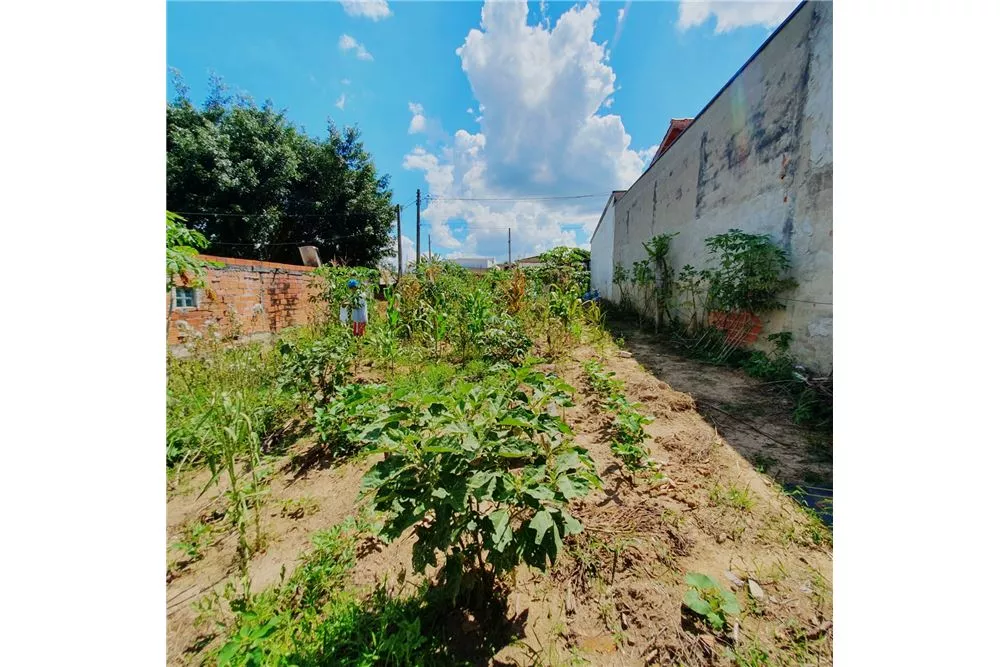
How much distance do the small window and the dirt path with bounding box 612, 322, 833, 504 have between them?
689 cm

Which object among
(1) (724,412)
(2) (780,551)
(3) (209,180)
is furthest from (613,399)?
(3) (209,180)

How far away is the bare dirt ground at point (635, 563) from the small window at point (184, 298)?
160 inches

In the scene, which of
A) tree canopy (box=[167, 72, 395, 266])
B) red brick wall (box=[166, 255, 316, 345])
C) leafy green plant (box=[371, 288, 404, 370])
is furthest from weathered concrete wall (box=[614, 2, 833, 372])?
tree canopy (box=[167, 72, 395, 266])

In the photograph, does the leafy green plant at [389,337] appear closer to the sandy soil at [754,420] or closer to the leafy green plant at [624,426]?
the leafy green plant at [624,426]

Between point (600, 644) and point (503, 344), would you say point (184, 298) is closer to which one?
point (503, 344)

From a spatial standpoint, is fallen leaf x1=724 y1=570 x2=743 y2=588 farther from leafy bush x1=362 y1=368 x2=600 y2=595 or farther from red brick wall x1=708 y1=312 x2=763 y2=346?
red brick wall x1=708 y1=312 x2=763 y2=346

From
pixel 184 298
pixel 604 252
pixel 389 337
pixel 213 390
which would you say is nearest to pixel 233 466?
pixel 213 390

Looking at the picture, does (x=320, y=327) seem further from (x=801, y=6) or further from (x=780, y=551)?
(x=801, y=6)

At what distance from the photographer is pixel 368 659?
3.71ft

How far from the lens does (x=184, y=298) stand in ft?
17.4

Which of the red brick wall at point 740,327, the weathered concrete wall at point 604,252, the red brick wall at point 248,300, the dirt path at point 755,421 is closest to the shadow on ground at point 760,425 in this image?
the dirt path at point 755,421

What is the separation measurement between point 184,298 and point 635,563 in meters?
6.87

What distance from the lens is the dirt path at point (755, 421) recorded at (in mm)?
2246

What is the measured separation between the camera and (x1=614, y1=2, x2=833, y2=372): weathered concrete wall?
11.6 ft
